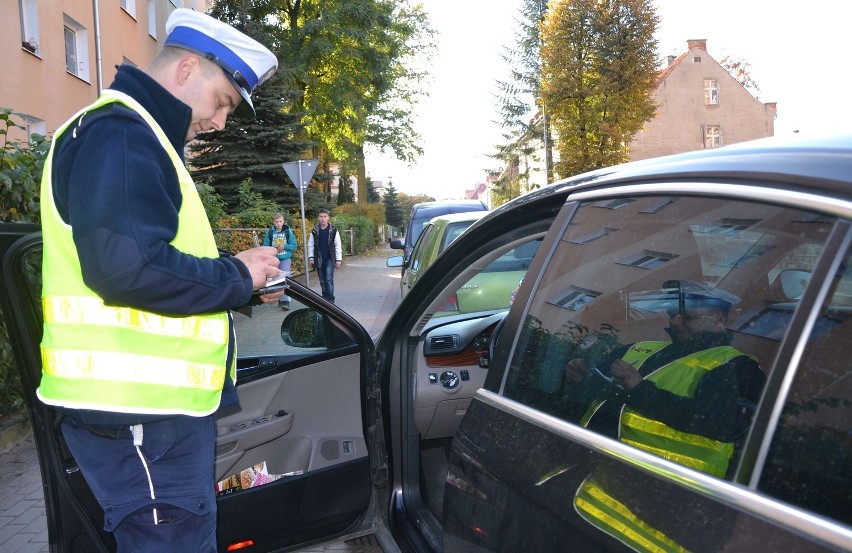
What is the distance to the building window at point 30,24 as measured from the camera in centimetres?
1659

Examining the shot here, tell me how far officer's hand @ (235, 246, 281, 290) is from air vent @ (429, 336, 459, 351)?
83.3 inches

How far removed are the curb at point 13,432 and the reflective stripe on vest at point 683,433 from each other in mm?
5843

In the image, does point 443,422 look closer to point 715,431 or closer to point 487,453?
point 487,453

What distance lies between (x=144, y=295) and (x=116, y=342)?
166 mm

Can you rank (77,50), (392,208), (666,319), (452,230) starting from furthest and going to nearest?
(392,208) → (77,50) → (452,230) → (666,319)

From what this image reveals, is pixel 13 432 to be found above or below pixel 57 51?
below

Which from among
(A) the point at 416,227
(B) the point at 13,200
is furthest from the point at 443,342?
(A) the point at 416,227

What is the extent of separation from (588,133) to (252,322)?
3970 centimetres

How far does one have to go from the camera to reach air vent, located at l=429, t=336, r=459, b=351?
4.33 meters

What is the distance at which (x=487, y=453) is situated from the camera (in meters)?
2.09

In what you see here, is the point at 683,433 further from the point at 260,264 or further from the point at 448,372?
the point at 448,372

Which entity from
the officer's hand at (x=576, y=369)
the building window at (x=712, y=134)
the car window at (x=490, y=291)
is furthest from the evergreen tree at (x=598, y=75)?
the officer's hand at (x=576, y=369)

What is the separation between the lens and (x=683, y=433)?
5.05 ft

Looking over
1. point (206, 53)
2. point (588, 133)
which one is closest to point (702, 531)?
point (206, 53)
